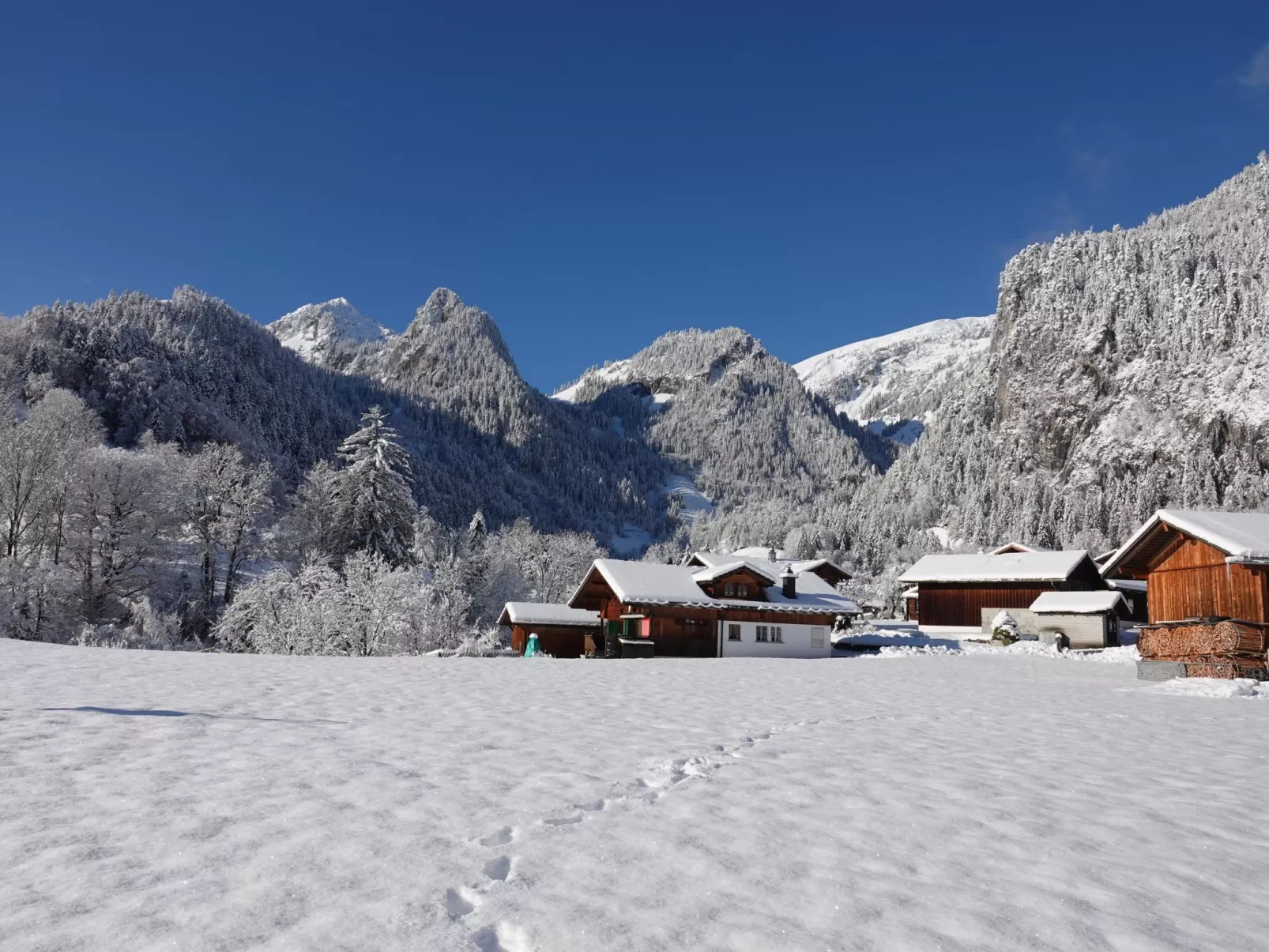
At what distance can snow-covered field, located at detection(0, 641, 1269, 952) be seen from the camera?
16.5ft

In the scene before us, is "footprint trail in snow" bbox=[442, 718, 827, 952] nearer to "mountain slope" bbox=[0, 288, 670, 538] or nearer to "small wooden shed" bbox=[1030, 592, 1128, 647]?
"small wooden shed" bbox=[1030, 592, 1128, 647]

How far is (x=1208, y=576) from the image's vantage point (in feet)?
84.3

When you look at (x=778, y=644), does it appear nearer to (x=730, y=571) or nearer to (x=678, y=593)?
(x=730, y=571)

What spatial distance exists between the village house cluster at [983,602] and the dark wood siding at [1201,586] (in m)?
0.04

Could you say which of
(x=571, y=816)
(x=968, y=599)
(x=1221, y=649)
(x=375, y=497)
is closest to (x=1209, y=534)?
(x=1221, y=649)

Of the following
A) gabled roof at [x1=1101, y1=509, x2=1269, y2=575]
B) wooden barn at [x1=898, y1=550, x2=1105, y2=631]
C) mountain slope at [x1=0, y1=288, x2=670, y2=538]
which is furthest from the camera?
mountain slope at [x1=0, y1=288, x2=670, y2=538]

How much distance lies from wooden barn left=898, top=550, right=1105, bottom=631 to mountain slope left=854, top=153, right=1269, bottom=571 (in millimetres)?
83943

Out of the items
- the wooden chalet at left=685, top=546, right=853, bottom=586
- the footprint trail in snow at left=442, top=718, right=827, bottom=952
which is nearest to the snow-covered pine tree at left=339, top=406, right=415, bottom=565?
the wooden chalet at left=685, top=546, right=853, bottom=586

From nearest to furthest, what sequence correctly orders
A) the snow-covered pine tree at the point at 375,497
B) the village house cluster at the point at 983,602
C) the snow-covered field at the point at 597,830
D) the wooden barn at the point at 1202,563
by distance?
the snow-covered field at the point at 597,830, the wooden barn at the point at 1202,563, the village house cluster at the point at 983,602, the snow-covered pine tree at the point at 375,497

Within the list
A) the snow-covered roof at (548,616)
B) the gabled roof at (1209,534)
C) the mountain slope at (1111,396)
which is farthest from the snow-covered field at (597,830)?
the mountain slope at (1111,396)

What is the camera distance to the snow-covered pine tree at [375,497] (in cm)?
5362

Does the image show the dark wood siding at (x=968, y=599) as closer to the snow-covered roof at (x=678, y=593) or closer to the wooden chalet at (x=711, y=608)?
the snow-covered roof at (x=678, y=593)

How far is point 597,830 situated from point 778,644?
40.0 m

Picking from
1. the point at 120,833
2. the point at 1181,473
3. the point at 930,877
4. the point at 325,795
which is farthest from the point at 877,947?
the point at 1181,473
